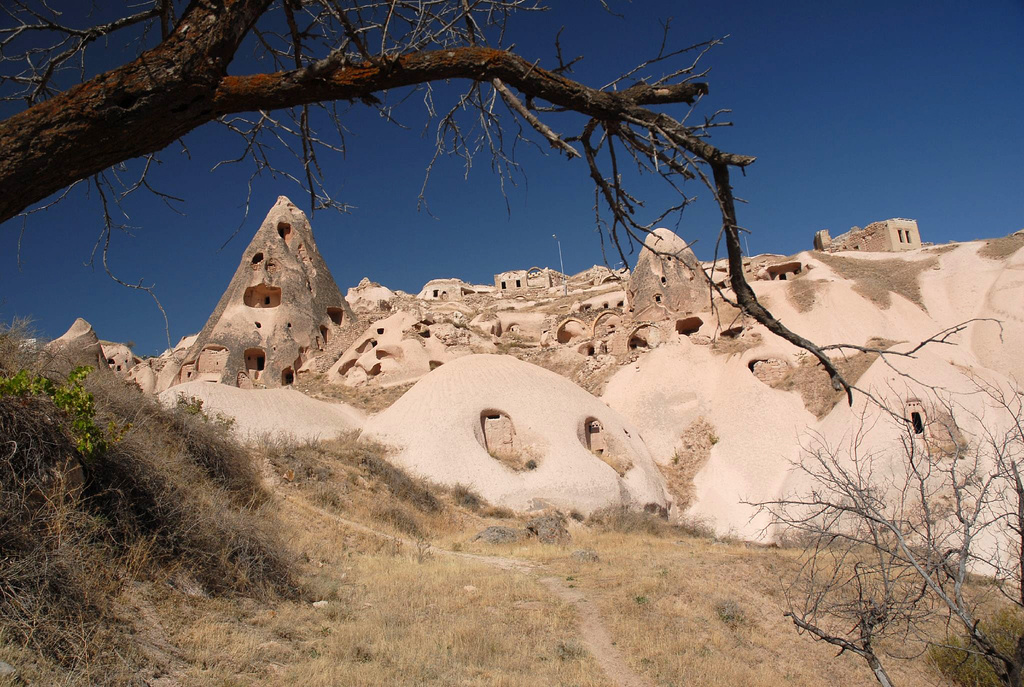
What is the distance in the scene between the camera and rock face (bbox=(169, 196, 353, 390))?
81.4 feet

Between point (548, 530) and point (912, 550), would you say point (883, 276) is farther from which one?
point (912, 550)

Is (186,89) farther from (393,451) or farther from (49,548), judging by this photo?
(393,451)

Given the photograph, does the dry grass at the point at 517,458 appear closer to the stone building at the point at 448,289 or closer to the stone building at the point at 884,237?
the stone building at the point at 884,237

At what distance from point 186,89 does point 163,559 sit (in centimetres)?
406

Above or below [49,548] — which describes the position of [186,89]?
above

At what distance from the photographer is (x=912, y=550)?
3.53 metres

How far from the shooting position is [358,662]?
4441mm

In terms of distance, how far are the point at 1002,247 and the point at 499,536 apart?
26221mm

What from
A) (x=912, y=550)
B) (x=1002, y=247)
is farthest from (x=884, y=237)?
(x=912, y=550)

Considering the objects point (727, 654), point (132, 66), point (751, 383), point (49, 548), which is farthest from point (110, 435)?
point (751, 383)

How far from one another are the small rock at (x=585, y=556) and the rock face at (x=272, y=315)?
59.0 ft

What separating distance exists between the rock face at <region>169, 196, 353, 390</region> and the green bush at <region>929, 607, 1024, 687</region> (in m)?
22.6

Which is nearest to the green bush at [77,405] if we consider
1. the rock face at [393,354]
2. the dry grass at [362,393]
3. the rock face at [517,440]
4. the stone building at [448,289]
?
the rock face at [517,440]

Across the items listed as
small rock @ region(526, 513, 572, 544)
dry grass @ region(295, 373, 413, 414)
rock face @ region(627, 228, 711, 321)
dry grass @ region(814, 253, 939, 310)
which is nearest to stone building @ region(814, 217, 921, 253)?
dry grass @ region(814, 253, 939, 310)
